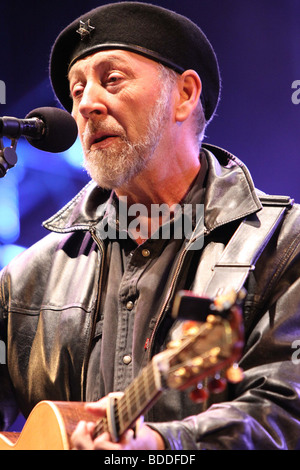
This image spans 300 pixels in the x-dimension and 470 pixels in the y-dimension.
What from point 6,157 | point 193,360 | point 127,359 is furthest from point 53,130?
point 193,360

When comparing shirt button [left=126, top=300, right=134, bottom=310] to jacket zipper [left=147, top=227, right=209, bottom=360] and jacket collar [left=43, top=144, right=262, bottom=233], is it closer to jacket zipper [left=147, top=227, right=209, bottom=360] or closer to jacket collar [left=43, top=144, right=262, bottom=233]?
jacket zipper [left=147, top=227, right=209, bottom=360]

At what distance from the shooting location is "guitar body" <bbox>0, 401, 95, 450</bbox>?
1789 mm


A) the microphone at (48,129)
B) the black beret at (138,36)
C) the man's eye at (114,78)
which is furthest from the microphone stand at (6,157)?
the black beret at (138,36)

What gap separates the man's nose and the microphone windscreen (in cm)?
41

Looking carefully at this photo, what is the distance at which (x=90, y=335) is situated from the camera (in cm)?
245

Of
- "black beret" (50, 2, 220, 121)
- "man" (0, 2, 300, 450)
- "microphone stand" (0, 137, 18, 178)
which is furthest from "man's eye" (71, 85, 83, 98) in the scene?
"microphone stand" (0, 137, 18, 178)

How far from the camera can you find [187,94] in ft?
9.23

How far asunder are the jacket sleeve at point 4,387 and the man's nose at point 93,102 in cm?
87

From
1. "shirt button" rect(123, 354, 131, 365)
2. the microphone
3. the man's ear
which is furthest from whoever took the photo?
the man's ear

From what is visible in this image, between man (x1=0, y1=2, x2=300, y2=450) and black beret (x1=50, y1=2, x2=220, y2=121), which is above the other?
black beret (x1=50, y1=2, x2=220, y2=121)

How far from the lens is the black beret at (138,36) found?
2639 mm

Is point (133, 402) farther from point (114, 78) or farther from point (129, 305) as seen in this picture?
point (114, 78)

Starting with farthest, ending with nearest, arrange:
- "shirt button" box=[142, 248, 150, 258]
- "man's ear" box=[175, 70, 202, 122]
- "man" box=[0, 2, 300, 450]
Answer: "man's ear" box=[175, 70, 202, 122], "shirt button" box=[142, 248, 150, 258], "man" box=[0, 2, 300, 450]
